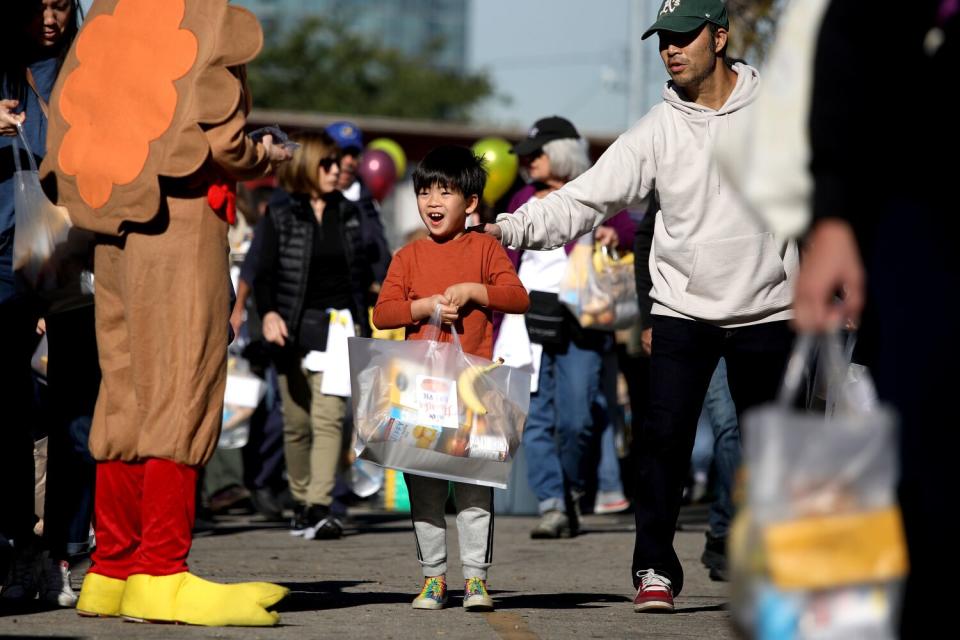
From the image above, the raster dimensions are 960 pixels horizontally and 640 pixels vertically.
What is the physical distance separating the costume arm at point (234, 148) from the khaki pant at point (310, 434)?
14.2 ft

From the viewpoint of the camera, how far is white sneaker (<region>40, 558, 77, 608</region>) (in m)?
5.82

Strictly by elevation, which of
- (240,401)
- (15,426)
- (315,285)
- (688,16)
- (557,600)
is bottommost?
(240,401)

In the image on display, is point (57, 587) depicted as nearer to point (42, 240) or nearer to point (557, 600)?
point (42, 240)

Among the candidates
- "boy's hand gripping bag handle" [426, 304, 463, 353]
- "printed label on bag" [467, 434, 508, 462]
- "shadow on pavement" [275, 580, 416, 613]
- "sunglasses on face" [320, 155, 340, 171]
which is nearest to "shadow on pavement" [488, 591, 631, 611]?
"shadow on pavement" [275, 580, 416, 613]

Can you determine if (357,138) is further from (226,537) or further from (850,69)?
(850,69)

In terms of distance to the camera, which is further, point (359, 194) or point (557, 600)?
point (359, 194)

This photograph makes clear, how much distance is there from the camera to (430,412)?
5816mm

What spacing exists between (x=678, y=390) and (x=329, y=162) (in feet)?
13.1

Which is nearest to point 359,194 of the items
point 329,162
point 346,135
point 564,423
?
point 346,135

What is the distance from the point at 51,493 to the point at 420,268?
1653 millimetres

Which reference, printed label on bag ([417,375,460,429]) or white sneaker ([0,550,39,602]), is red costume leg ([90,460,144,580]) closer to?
white sneaker ([0,550,39,602])

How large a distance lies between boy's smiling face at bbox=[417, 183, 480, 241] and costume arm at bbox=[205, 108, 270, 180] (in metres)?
1.00

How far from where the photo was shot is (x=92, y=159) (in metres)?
5.35

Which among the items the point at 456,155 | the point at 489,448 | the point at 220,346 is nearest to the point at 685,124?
the point at 456,155
